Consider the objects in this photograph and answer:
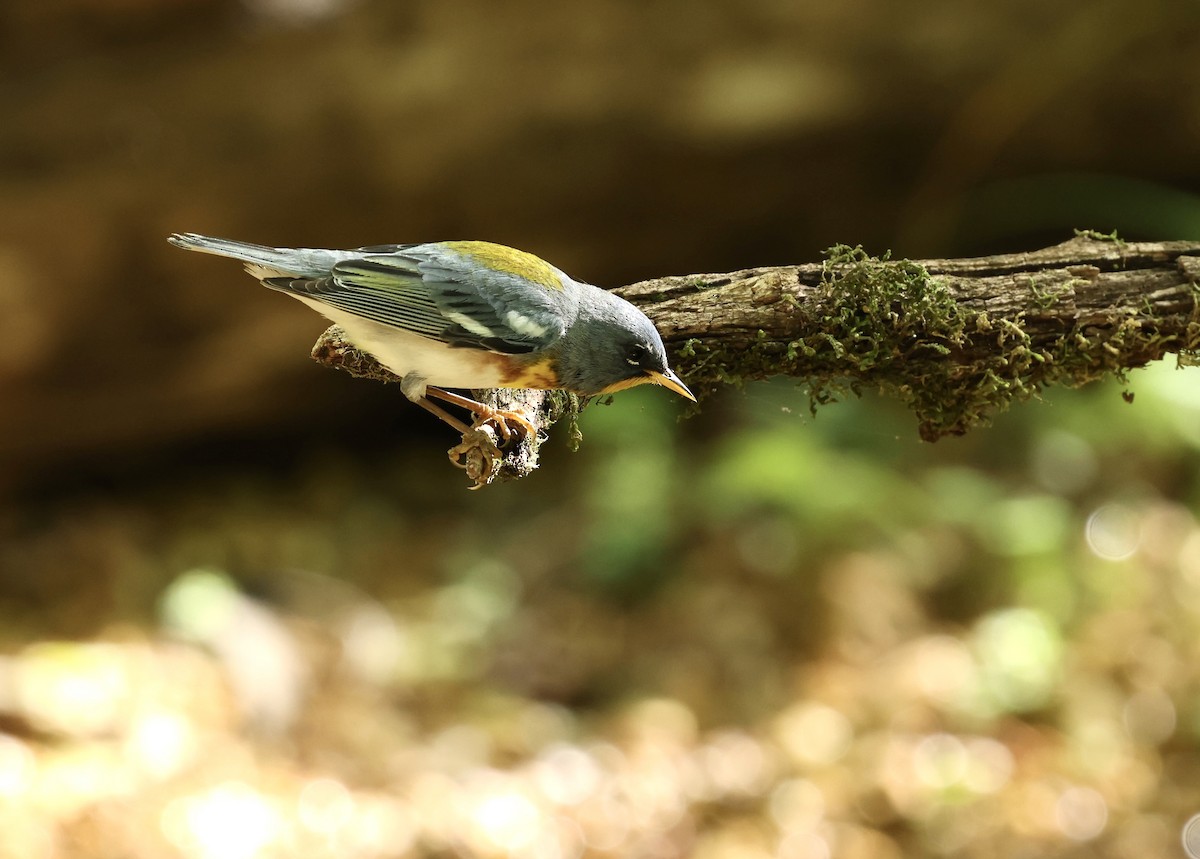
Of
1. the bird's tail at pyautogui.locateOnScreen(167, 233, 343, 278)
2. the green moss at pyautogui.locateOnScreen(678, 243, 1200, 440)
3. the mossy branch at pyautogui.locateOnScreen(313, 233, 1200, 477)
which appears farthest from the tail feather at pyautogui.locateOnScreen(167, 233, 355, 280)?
the green moss at pyautogui.locateOnScreen(678, 243, 1200, 440)

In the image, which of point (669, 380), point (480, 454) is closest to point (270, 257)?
point (480, 454)

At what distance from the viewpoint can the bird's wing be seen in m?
3.40

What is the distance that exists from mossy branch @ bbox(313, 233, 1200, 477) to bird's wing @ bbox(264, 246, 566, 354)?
0.40 m

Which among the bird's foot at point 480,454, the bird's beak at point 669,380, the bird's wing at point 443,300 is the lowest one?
the bird's foot at point 480,454

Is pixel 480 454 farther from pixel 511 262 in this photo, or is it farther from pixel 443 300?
pixel 511 262

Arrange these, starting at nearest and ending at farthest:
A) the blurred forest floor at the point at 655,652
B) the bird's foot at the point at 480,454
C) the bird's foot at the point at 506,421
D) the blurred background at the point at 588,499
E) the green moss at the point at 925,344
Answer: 1. the bird's foot at the point at 480,454
2. the green moss at the point at 925,344
3. the bird's foot at the point at 506,421
4. the blurred forest floor at the point at 655,652
5. the blurred background at the point at 588,499

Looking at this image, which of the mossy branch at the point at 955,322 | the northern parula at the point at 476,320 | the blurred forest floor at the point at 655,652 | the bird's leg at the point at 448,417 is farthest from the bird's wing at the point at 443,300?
the blurred forest floor at the point at 655,652

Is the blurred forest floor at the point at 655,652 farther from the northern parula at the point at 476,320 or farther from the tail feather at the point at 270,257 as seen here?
the tail feather at the point at 270,257

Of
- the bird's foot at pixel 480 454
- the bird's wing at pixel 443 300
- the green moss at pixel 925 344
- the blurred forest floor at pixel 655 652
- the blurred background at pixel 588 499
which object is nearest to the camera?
the bird's foot at pixel 480 454

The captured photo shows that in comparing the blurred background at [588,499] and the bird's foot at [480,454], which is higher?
the blurred background at [588,499]

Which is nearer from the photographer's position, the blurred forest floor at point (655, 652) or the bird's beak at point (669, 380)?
the bird's beak at point (669, 380)

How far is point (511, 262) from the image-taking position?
11.8 ft

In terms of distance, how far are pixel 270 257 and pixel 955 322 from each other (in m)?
2.11

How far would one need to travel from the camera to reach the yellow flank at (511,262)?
11.6ft
